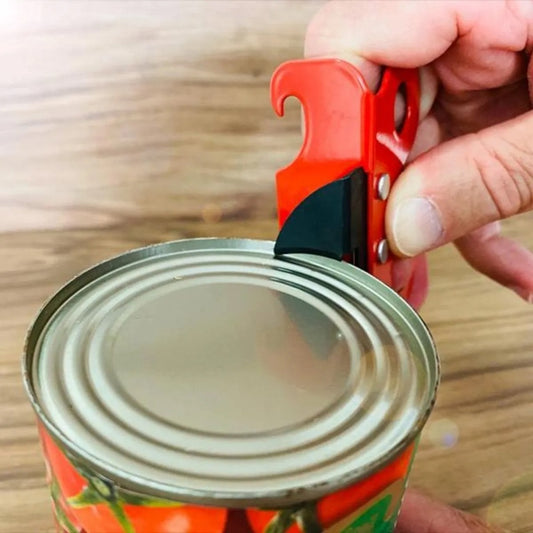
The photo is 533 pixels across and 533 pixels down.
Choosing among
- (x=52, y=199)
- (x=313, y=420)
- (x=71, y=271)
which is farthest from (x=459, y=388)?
(x=52, y=199)

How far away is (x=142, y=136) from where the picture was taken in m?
1.23

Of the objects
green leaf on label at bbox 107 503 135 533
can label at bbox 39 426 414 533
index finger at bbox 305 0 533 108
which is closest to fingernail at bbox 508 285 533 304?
index finger at bbox 305 0 533 108

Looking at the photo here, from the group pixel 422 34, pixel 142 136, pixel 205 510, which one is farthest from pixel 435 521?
pixel 142 136

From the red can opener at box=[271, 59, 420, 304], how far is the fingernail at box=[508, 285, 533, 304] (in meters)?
0.43

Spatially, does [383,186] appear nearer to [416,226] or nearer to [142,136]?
[416,226]

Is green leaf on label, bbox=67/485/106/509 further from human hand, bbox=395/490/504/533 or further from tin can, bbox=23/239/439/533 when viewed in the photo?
human hand, bbox=395/490/504/533

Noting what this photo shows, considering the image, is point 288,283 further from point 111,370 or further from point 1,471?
point 1,471

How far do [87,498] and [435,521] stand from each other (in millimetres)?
386

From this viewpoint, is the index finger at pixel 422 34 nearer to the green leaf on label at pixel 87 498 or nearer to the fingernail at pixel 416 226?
the fingernail at pixel 416 226

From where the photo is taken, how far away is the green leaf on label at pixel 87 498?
468 millimetres

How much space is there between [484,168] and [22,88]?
0.75 metres

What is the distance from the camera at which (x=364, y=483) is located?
0.46 meters

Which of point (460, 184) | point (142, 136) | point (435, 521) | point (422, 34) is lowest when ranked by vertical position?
point (435, 521)

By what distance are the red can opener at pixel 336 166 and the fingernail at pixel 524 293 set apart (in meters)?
0.43
